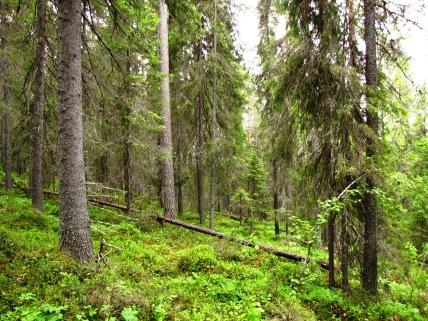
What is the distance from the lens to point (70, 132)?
754cm

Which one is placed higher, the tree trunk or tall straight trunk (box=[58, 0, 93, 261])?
tall straight trunk (box=[58, 0, 93, 261])

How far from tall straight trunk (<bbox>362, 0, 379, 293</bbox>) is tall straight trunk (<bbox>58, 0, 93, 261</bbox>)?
6.49 meters

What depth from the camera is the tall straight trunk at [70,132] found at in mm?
7527

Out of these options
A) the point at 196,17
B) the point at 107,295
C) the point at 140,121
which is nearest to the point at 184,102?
the point at 140,121

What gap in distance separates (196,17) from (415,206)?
1647cm

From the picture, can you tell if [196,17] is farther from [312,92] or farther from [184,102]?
[184,102]

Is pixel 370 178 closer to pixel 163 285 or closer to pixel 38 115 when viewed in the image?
pixel 163 285

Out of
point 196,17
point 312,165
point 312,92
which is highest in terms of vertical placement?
point 196,17

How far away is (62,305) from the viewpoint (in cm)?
581

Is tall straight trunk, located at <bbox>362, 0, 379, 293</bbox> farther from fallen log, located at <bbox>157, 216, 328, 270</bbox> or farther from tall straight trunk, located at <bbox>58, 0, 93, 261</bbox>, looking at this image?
tall straight trunk, located at <bbox>58, 0, 93, 261</bbox>

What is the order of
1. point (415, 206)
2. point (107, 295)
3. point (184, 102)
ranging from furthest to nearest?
point (415, 206) < point (184, 102) < point (107, 295)

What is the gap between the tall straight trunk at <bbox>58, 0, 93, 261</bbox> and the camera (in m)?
7.53

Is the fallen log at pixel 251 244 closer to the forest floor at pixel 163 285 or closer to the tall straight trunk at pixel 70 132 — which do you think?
the forest floor at pixel 163 285

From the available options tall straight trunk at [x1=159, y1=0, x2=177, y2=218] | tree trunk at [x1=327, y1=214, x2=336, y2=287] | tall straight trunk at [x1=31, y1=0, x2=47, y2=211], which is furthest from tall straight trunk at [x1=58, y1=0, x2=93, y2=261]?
tall straight trunk at [x1=159, y1=0, x2=177, y2=218]
